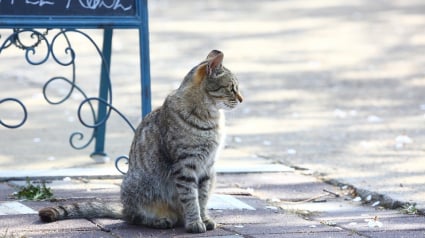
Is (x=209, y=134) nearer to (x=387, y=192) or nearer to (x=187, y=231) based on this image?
(x=187, y=231)

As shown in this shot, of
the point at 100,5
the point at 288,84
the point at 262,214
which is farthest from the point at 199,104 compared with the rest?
the point at 288,84

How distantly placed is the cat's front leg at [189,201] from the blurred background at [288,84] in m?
1.62

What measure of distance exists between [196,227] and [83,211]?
26.7 inches

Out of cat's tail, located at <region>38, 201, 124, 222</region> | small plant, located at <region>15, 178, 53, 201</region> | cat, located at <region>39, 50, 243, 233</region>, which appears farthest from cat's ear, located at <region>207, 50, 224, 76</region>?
small plant, located at <region>15, 178, 53, 201</region>

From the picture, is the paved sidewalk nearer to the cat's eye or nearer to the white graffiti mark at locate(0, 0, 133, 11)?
the cat's eye

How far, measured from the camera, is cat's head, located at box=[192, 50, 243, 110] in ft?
17.9

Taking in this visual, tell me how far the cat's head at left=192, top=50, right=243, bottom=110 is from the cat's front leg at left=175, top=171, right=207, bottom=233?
452mm

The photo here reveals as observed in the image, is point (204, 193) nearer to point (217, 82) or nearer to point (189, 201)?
point (189, 201)

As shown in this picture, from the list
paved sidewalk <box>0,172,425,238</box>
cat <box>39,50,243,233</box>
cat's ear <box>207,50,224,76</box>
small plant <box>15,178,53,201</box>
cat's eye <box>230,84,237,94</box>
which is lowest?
paved sidewalk <box>0,172,425,238</box>

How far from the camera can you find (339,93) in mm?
10039

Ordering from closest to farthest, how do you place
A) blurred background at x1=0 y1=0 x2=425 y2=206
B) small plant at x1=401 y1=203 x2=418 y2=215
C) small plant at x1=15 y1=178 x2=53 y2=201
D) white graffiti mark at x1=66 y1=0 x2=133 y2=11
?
small plant at x1=401 y1=203 x2=418 y2=215 → small plant at x1=15 y1=178 x2=53 y2=201 → white graffiti mark at x1=66 y1=0 x2=133 y2=11 → blurred background at x1=0 y1=0 x2=425 y2=206

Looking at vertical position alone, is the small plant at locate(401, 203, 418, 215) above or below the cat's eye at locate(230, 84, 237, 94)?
below

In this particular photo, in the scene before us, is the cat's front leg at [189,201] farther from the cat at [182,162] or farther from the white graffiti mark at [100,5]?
the white graffiti mark at [100,5]

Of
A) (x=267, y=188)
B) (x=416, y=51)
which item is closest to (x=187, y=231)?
(x=267, y=188)
